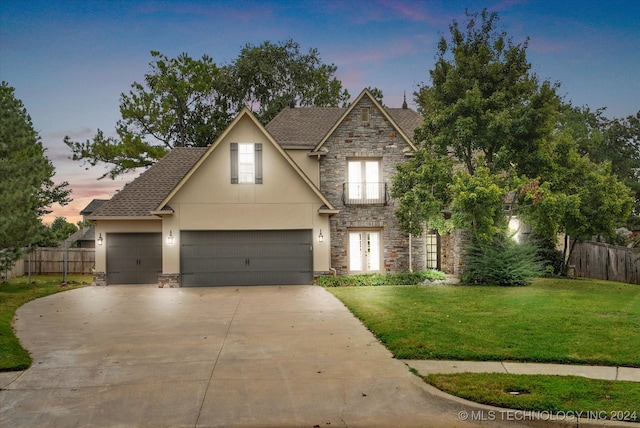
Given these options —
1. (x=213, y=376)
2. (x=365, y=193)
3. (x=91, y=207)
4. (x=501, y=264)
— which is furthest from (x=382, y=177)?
(x=91, y=207)

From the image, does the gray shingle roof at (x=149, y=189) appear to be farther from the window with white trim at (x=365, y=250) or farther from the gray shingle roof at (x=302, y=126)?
the window with white trim at (x=365, y=250)

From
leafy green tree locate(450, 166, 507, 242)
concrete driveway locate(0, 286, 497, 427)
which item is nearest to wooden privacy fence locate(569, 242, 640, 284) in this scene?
leafy green tree locate(450, 166, 507, 242)

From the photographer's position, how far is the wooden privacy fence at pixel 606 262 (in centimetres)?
2133

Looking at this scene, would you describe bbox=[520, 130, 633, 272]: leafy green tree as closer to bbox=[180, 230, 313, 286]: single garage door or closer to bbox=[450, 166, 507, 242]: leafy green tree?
bbox=[450, 166, 507, 242]: leafy green tree

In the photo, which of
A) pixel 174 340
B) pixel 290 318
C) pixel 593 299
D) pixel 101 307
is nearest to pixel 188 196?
pixel 101 307

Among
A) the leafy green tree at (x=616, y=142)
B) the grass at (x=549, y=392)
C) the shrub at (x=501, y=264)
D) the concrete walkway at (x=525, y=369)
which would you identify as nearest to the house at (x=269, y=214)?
the shrub at (x=501, y=264)

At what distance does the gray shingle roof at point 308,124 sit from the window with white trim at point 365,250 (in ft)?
14.4

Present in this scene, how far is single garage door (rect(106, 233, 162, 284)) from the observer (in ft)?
69.8

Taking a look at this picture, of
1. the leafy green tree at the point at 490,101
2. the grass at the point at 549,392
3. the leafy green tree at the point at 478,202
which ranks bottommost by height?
the grass at the point at 549,392

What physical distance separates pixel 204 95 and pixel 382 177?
69.9 feet

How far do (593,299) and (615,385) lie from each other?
9508 mm

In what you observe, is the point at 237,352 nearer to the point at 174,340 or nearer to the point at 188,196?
the point at 174,340

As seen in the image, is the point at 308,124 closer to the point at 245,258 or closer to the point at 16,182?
the point at 245,258

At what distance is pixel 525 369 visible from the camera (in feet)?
24.2
